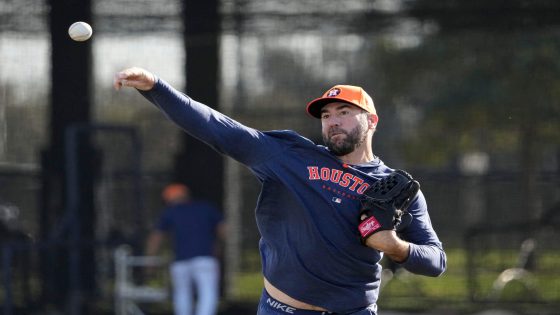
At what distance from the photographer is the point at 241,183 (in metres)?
12.1

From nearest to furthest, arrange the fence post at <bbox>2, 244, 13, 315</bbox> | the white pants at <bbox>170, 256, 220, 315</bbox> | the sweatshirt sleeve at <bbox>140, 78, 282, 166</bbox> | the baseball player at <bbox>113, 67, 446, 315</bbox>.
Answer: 1. the sweatshirt sleeve at <bbox>140, 78, 282, 166</bbox>
2. the baseball player at <bbox>113, 67, 446, 315</bbox>
3. the fence post at <bbox>2, 244, 13, 315</bbox>
4. the white pants at <bbox>170, 256, 220, 315</bbox>

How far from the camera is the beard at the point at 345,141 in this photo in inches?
211

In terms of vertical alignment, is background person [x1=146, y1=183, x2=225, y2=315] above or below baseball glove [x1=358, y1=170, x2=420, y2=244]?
below

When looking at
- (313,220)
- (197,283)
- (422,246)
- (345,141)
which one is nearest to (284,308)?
(313,220)

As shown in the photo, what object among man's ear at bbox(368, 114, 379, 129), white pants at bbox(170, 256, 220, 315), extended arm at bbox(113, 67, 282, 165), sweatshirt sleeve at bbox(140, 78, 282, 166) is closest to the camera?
extended arm at bbox(113, 67, 282, 165)

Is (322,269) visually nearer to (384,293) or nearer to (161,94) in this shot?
(161,94)

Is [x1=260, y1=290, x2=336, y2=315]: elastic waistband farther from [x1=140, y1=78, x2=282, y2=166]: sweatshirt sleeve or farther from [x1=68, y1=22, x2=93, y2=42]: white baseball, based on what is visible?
[x1=68, y1=22, x2=93, y2=42]: white baseball

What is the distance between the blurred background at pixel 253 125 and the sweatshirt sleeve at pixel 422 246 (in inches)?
242

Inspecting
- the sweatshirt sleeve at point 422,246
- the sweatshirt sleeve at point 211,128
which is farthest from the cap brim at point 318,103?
the sweatshirt sleeve at point 422,246

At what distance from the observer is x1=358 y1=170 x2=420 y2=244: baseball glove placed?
16.6ft

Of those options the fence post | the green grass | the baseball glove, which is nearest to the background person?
the green grass

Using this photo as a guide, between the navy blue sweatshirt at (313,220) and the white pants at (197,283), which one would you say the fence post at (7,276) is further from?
the navy blue sweatshirt at (313,220)

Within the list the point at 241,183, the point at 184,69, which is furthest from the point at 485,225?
the point at 184,69

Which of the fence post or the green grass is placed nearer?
the fence post
